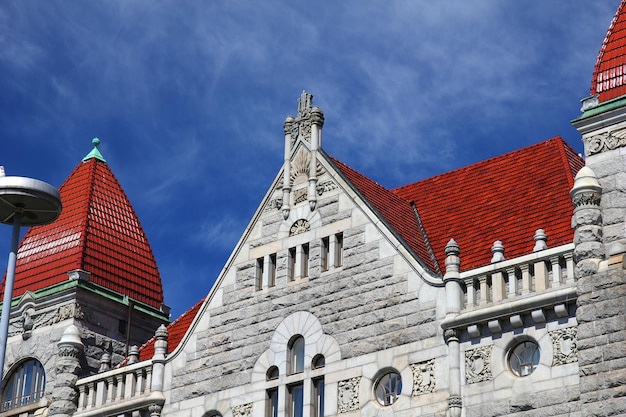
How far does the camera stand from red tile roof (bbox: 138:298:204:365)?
31739mm

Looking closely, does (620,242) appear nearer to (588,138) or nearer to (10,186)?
(588,138)

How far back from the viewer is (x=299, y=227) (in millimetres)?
28516

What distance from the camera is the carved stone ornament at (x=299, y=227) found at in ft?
93.2

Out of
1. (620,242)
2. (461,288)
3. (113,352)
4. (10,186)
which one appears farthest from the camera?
(113,352)

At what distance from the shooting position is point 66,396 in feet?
100

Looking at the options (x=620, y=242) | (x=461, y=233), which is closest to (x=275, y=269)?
(x=461, y=233)

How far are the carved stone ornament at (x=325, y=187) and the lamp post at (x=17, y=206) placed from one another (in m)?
7.13

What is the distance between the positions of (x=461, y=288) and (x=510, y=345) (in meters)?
1.63

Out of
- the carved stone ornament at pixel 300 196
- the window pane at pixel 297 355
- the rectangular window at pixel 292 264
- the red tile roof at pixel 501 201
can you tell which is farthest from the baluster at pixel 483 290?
the carved stone ornament at pixel 300 196

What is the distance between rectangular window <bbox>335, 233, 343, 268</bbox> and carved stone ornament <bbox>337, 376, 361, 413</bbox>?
8.34ft

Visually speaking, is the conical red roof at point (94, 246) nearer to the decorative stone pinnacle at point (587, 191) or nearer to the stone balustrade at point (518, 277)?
the stone balustrade at point (518, 277)

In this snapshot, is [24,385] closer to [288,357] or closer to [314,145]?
[288,357]

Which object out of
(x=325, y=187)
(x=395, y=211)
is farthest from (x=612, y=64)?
(x=325, y=187)

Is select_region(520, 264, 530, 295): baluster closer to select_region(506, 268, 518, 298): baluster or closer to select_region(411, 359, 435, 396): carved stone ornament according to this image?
select_region(506, 268, 518, 298): baluster
